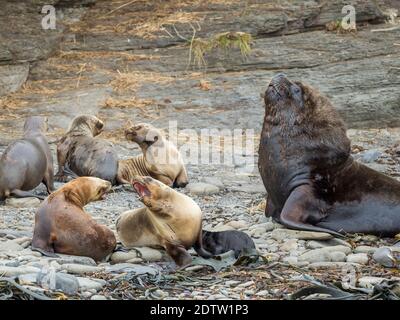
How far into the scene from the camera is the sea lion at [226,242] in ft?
21.7

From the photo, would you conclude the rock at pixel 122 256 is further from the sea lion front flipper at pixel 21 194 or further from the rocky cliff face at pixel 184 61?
the rocky cliff face at pixel 184 61

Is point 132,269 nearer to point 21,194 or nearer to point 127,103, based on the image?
point 21,194

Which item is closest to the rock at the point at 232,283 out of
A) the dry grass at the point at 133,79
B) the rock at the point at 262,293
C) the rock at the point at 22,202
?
the rock at the point at 262,293

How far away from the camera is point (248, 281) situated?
230 inches

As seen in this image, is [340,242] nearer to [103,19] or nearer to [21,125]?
[21,125]

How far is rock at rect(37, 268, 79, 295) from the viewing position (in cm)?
540

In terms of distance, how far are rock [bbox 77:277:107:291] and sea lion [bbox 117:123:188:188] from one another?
4.34 metres

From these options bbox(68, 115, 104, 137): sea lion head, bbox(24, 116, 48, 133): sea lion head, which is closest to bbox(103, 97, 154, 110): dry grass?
bbox(68, 115, 104, 137): sea lion head

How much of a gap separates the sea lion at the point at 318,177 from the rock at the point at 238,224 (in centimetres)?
23

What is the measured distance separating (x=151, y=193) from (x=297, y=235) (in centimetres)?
127

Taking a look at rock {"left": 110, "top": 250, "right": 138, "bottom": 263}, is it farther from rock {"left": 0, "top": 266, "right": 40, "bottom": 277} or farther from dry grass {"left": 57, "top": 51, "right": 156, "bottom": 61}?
dry grass {"left": 57, "top": 51, "right": 156, "bottom": 61}

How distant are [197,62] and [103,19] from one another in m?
1.89

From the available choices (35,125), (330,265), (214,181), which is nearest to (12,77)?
(35,125)
